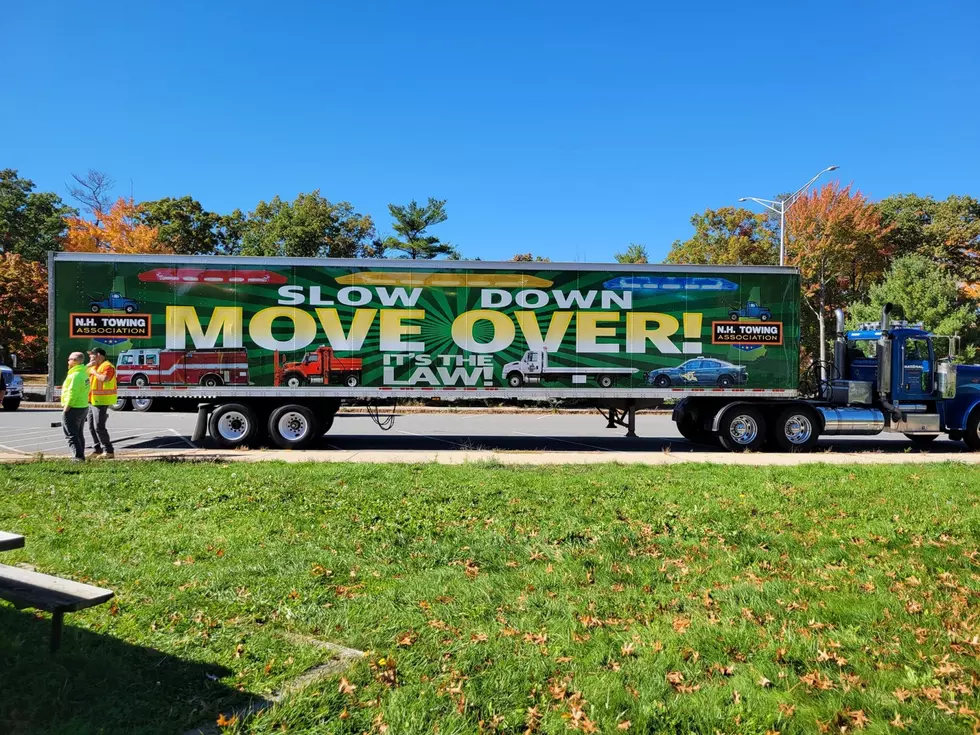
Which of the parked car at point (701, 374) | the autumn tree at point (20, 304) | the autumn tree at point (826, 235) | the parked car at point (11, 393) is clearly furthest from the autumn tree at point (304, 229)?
the parked car at point (701, 374)

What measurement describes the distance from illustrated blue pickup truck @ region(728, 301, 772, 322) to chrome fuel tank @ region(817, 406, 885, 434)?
2290 mm

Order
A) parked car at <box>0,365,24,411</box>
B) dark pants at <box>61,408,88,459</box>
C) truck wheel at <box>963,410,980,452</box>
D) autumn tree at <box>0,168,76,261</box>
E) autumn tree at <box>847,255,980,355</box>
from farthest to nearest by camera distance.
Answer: autumn tree at <box>0,168,76,261</box> < autumn tree at <box>847,255,980,355</box> < parked car at <box>0,365,24,411</box> < truck wheel at <box>963,410,980,452</box> < dark pants at <box>61,408,88,459</box>

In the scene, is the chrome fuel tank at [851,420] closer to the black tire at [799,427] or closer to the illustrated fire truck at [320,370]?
the black tire at [799,427]

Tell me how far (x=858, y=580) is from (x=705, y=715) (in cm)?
244

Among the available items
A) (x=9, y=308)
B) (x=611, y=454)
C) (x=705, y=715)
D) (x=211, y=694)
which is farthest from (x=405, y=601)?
(x=9, y=308)

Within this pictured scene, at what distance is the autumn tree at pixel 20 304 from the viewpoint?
3319 centimetres

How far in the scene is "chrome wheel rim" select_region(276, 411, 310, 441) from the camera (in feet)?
42.4

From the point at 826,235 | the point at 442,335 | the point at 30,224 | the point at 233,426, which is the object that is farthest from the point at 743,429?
the point at 30,224

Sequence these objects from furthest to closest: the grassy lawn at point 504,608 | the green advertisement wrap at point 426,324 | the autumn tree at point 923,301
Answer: the autumn tree at point 923,301
the green advertisement wrap at point 426,324
the grassy lawn at point 504,608

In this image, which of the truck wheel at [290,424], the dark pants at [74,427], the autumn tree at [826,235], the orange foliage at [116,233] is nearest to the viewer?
the dark pants at [74,427]

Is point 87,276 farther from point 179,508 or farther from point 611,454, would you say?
point 611,454

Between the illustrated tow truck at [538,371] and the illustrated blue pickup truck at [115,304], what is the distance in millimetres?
7054

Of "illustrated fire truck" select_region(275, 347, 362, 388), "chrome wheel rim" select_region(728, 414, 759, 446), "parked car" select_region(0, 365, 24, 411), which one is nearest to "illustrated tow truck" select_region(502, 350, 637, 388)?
"chrome wheel rim" select_region(728, 414, 759, 446)

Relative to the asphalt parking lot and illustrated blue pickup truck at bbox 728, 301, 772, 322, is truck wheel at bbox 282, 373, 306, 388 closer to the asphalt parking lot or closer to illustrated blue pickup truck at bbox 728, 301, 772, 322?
the asphalt parking lot
